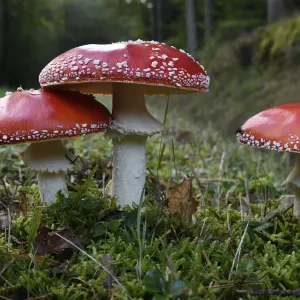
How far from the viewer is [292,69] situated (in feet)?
26.5

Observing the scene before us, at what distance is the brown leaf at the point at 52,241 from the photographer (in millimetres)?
2094

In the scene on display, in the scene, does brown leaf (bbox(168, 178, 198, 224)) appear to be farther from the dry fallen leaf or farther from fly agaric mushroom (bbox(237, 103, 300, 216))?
the dry fallen leaf

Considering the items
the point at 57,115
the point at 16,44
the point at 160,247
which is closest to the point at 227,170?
the point at 160,247

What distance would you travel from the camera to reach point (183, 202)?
2.59 m

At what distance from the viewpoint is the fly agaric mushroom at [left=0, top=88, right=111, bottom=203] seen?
2191 mm

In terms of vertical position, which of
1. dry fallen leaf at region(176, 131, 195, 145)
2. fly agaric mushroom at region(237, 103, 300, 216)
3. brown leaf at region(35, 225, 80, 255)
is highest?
fly agaric mushroom at region(237, 103, 300, 216)

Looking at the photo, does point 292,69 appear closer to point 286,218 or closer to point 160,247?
point 286,218

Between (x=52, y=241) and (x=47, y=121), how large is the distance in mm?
661

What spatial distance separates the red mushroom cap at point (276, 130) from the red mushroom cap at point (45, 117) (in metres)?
0.89

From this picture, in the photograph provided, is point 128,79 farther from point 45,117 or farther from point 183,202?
point 183,202

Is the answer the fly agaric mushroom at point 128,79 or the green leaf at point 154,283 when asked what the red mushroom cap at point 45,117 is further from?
the green leaf at point 154,283

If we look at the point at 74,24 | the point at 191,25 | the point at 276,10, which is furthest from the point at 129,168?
the point at 74,24

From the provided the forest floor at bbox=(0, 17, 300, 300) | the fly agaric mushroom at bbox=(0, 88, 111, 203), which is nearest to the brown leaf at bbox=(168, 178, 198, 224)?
the forest floor at bbox=(0, 17, 300, 300)

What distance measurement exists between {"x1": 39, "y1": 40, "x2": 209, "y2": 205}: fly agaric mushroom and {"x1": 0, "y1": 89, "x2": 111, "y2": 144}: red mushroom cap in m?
0.12
